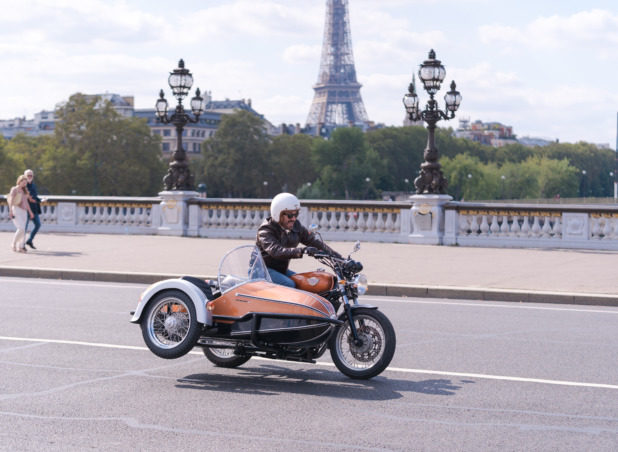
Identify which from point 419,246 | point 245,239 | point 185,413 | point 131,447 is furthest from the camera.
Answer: point 245,239

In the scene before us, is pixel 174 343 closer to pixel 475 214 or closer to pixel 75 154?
pixel 475 214

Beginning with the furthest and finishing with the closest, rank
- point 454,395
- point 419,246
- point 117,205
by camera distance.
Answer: point 117,205
point 419,246
point 454,395

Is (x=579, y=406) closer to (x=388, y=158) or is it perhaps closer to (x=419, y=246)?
(x=419, y=246)

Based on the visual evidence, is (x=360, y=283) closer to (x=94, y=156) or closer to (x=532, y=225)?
(x=532, y=225)

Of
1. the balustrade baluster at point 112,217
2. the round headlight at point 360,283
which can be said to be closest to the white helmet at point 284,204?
the round headlight at point 360,283

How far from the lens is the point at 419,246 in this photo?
22062 mm

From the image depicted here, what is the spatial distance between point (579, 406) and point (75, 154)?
284 ft

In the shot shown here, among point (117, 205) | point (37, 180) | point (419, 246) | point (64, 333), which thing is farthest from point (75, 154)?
point (64, 333)

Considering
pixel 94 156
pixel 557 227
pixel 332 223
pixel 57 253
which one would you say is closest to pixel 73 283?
pixel 57 253

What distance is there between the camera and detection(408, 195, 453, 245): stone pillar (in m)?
22.6

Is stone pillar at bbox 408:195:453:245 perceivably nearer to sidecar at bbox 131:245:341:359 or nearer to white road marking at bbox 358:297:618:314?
white road marking at bbox 358:297:618:314

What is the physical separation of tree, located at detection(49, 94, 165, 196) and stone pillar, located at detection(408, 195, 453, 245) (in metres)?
70.0

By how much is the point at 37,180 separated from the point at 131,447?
294ft

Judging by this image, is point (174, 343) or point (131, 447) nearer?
point (131, 447)
